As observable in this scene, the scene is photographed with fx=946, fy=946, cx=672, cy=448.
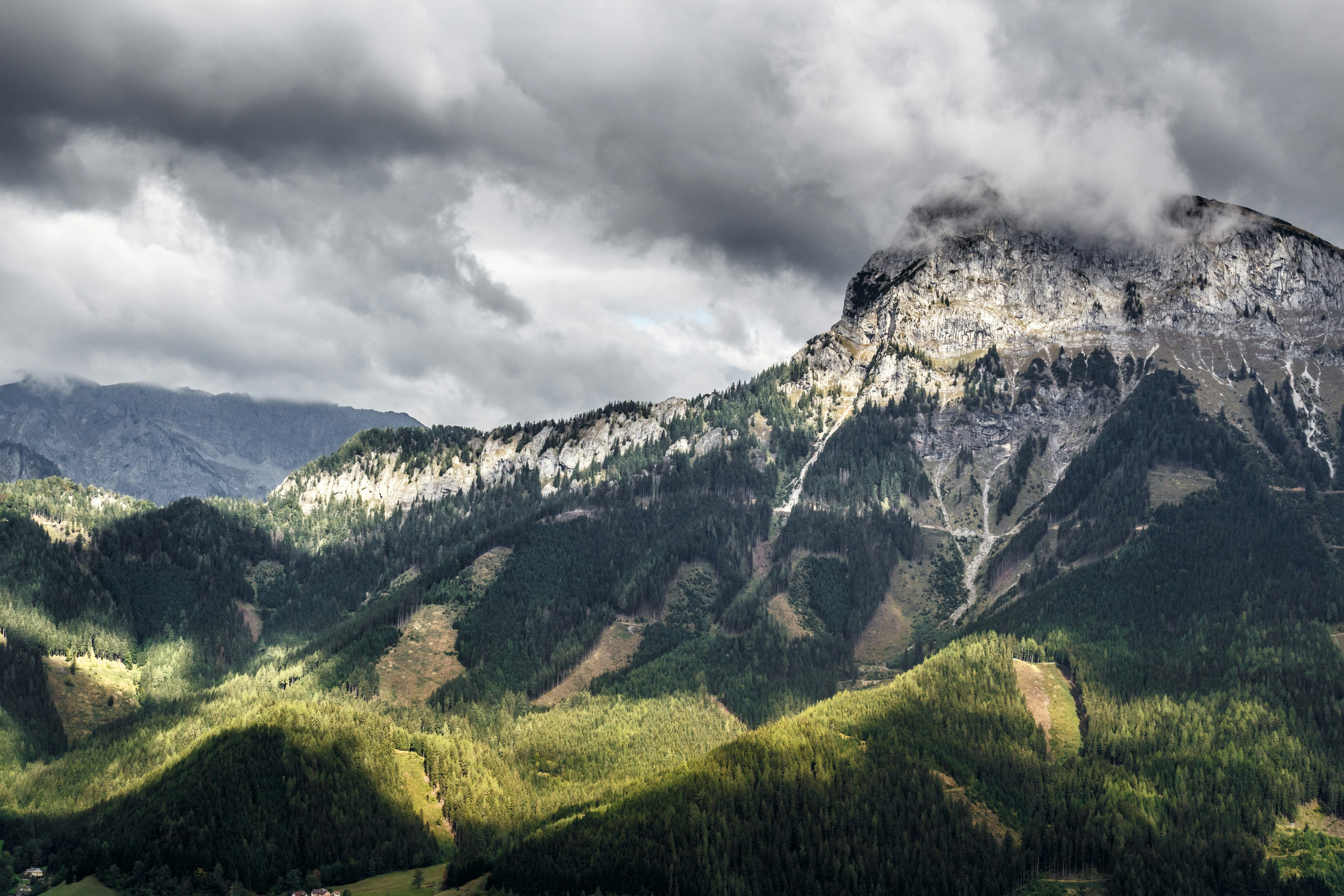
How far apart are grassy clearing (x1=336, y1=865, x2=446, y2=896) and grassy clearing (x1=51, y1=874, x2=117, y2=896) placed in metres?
44.2

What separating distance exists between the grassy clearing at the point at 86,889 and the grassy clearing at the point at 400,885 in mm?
44165

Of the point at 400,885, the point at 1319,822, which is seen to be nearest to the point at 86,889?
the point at 400,885

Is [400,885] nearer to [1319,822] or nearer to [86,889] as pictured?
[86,889]

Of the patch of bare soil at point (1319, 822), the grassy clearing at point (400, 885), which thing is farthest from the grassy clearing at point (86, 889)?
the patch of bare soil at point (1319, 822)

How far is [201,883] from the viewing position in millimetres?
188125

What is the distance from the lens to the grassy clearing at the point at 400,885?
184 m

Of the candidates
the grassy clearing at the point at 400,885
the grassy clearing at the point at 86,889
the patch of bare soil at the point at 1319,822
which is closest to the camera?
the grassy clearing at the point at 400,885

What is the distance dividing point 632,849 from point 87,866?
377ft

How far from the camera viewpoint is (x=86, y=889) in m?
188

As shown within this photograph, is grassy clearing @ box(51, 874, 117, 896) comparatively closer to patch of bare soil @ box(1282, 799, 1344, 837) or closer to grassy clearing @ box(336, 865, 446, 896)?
grassy clearing @ box(336, 865, 446, 896)

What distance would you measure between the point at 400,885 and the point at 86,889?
62.4 metres

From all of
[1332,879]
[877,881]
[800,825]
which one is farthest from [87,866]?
[1332,879]

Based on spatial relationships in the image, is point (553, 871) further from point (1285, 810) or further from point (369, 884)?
point (1285, 810)

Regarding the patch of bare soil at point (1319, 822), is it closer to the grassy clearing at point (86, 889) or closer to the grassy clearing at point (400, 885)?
the grassy clearing at point (400, 885)
